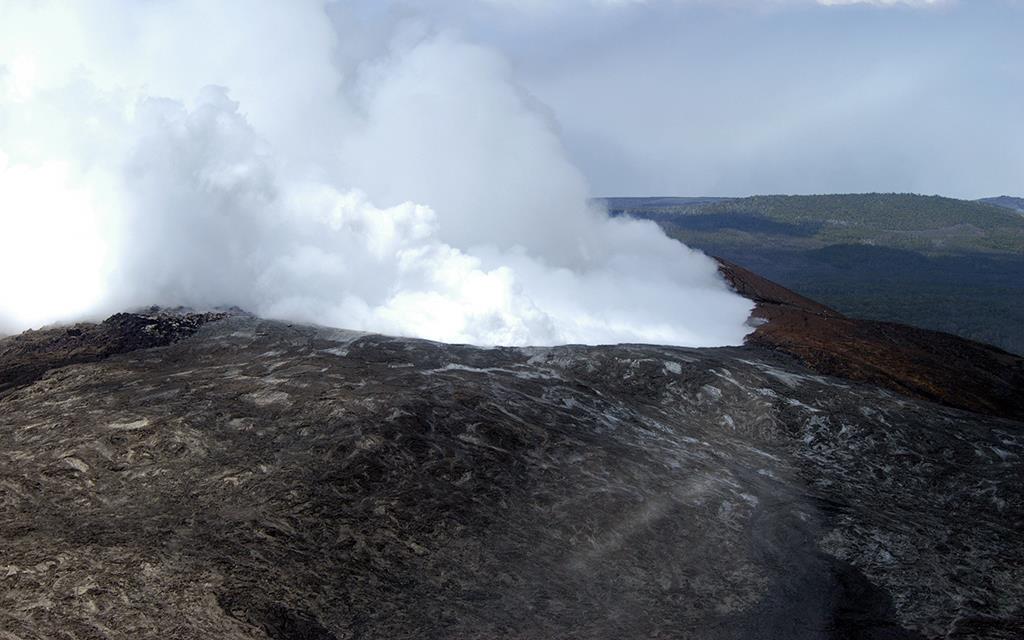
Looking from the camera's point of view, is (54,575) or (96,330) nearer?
(54,575)

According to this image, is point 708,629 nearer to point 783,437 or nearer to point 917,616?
point 917,616

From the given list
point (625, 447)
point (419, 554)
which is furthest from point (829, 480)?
point (419, 554)

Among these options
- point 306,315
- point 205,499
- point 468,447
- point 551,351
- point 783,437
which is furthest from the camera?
point 306,315

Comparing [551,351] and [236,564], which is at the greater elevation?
[551,351]

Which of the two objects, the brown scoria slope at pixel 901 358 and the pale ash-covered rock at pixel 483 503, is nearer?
the pale ash-covered rock at pixel 483 503
